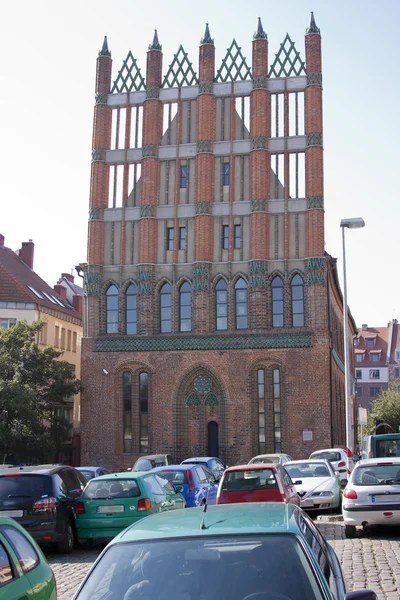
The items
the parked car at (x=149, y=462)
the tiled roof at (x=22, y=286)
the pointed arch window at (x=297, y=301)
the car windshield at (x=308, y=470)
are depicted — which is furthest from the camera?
the tiled roof at (x=22, y=286)

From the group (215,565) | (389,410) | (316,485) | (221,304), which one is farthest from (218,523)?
(389,410)

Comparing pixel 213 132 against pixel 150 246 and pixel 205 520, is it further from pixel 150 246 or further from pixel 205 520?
pixel 205 520

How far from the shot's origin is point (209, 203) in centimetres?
3891

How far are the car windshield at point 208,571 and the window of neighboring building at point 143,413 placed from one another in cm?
3381

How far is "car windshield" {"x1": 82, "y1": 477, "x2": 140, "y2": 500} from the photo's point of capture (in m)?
14.4

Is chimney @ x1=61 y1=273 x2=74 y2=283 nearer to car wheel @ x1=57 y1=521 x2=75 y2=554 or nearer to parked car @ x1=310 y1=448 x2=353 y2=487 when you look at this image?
parked car @ x1=310 y1=448 x2=353 y2=487

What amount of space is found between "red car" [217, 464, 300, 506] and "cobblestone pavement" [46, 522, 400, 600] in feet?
4.33

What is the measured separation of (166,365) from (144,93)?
46.9ft

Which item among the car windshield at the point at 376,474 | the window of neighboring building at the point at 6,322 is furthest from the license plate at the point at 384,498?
the window of neighboring building at the point at 6,322

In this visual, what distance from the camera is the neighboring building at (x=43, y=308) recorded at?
46281mm

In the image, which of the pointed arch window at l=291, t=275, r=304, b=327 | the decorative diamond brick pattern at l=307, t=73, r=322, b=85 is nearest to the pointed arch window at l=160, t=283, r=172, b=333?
the pointed arch window at l=291, t=275, r=304, b=327

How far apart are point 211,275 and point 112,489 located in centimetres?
2430

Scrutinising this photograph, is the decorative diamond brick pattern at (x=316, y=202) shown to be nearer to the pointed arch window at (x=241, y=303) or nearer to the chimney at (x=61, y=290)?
the pointed arch window at (x=241, y=303)

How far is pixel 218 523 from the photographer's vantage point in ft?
15.8
